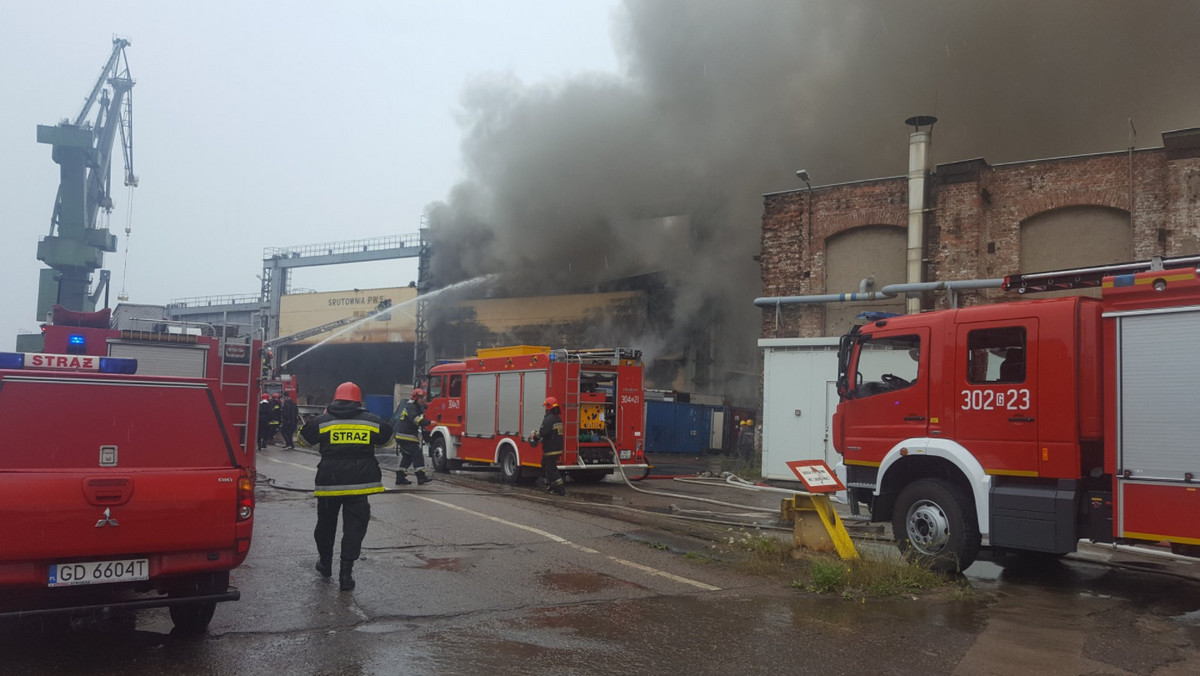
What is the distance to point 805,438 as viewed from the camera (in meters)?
15.7

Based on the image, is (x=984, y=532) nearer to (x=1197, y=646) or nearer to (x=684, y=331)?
(x=1197, y=646)

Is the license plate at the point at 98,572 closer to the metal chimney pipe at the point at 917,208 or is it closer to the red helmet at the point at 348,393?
the red helmet at the point at 348,393

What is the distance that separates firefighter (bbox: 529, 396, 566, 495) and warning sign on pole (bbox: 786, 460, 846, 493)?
5.67 metres

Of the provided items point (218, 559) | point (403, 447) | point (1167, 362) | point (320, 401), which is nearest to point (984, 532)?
point (1167, 362)

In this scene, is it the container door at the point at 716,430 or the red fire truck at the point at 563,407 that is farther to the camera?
the container door at the point at 716,430

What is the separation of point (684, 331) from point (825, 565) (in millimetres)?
25261

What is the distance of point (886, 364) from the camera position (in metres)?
7.67

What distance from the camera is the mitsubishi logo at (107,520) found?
4023 millimetres

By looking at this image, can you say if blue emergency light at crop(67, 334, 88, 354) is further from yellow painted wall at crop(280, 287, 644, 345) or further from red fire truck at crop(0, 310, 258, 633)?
yellow painted wall at crop(280, 287, 644, 345)

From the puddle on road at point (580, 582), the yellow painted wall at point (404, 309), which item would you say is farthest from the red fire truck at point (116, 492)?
the yellow painted wall at point (404, 309)

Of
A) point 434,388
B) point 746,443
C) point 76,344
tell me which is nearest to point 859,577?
point 76,344

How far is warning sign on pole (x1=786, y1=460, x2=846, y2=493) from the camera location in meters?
7.03

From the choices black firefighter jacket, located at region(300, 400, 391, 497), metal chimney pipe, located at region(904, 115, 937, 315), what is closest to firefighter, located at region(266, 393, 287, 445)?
metal chimney pipe, located at region(904, 115, 937, 315)

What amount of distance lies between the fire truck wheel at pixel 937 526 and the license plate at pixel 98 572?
5342mm
